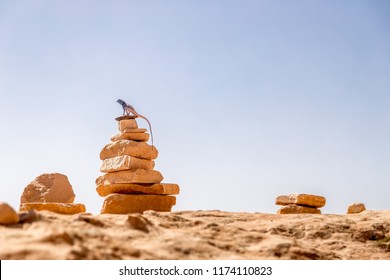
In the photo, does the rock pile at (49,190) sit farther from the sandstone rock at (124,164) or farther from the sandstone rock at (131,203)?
the sandstone rock at (131,203)

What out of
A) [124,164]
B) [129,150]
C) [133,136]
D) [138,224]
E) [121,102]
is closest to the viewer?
[138,224]

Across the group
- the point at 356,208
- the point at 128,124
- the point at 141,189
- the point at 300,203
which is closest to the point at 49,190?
the point at 141,189

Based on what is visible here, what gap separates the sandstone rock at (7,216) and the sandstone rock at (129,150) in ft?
29.6

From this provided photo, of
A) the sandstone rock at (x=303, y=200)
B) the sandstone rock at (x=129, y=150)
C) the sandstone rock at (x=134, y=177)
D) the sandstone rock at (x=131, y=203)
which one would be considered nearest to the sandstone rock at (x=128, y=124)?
the sandstone rock at (x=129, y=150)

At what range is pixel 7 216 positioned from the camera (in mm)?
4473

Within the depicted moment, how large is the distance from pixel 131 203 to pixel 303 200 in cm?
474

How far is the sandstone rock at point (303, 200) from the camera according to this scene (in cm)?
1320

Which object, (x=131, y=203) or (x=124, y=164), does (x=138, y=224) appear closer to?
(x=131, y=203)

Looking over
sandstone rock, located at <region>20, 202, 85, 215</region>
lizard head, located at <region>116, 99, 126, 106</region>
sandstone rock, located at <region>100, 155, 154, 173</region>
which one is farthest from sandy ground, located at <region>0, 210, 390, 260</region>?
lizard head, located at <region>116, 99, 126, 106</region>

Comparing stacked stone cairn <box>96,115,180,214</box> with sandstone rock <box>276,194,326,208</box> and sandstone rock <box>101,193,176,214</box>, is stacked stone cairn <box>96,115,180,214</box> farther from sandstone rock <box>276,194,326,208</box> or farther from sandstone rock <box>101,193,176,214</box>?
sandstone rock <box>276,194,326,208</box>

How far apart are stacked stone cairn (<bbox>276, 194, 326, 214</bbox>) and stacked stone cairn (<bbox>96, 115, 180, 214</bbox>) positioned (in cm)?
299

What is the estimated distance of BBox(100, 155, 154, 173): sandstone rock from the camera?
13258 millimetres

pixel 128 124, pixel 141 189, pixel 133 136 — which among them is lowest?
pixel 141 189

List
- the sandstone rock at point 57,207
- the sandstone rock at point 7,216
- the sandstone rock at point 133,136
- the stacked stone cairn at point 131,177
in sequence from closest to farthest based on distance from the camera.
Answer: the sandstone rock at point 7,216 < the sandstone rock at point 57,207 < the stacked stone cairn at point 131,177 < the sandstone rock at point 133,136
